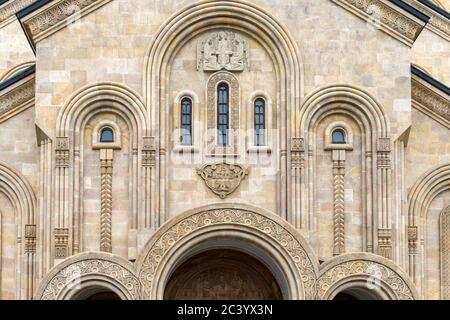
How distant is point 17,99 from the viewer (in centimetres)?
4294

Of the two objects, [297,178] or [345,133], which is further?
[345,133]

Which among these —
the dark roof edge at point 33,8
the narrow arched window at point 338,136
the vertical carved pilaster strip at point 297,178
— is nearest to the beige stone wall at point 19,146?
the dark roof edge at point 33,8

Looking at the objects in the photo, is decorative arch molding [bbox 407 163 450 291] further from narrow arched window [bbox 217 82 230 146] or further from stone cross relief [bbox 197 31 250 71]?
stone cross relief [bbox 197 31 250 71]

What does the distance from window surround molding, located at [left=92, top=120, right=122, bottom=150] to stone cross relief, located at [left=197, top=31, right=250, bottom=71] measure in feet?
8.91

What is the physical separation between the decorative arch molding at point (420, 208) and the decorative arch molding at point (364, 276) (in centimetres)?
288

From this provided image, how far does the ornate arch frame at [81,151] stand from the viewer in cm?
4084

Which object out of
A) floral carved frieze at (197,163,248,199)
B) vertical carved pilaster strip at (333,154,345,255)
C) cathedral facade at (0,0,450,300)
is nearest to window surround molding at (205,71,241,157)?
cathedral facade at (0,0,450,300)

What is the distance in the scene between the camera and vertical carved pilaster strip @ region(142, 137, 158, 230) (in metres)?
40.9

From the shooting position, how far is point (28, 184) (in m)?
42.6

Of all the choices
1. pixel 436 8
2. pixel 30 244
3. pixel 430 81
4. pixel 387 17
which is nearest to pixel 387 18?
pixel 387 17

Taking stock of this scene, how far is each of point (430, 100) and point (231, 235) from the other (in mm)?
→ 7084

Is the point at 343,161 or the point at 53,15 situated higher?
the point at 53,15

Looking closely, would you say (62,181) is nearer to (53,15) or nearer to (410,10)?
(53,15)
